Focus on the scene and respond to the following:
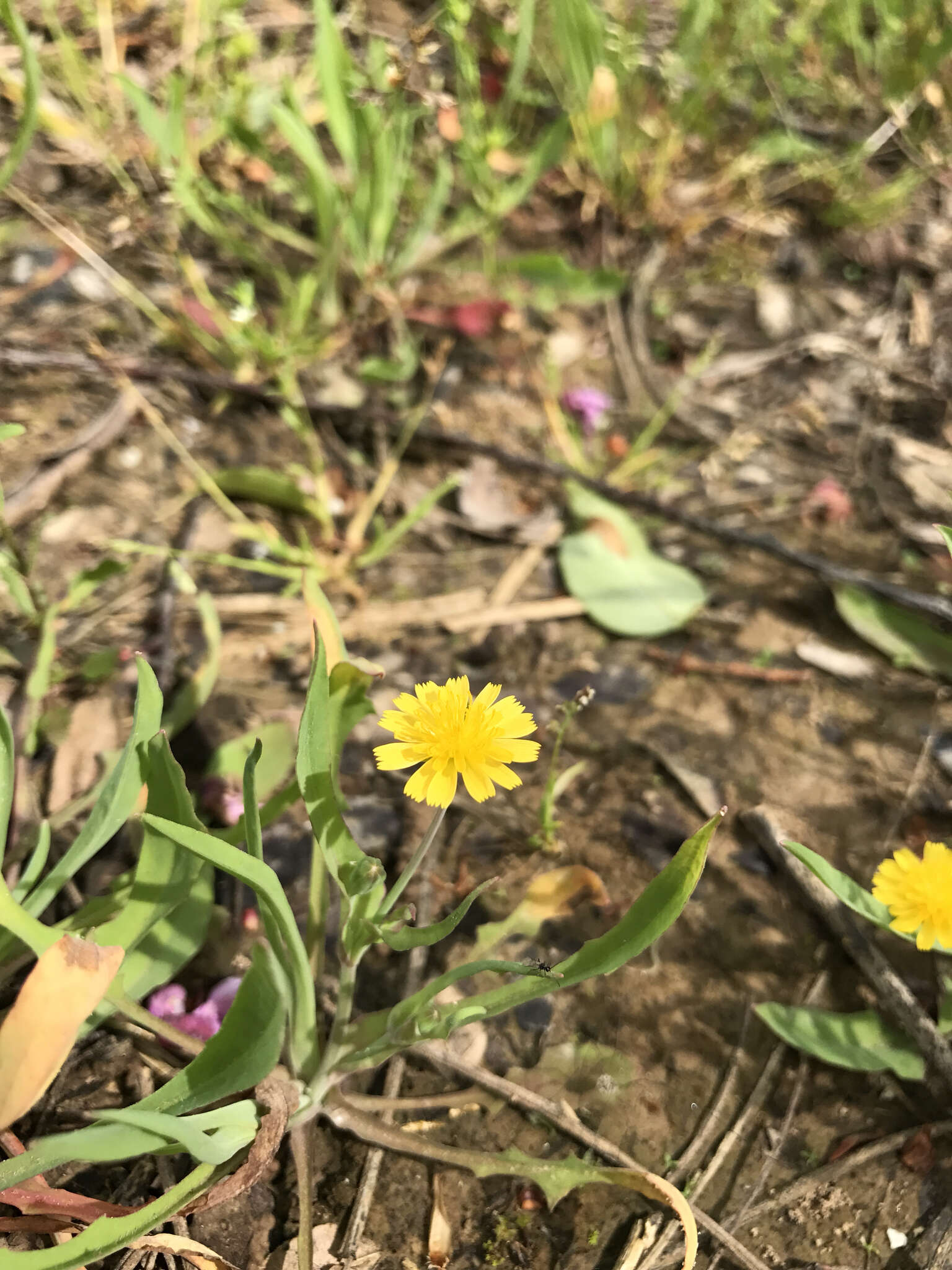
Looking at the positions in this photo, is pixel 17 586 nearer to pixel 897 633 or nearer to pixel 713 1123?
pixel 713 1123

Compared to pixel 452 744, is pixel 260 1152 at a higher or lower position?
lower

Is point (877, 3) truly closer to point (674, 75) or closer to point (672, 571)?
point (674, 75)

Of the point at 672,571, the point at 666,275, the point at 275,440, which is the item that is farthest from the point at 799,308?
the point at 275,440

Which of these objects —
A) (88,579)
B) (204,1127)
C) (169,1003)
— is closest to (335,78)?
(88,579)

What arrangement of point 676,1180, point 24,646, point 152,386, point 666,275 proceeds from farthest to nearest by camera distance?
point 666,275, point 152,386, point 24,646, point 676,1180

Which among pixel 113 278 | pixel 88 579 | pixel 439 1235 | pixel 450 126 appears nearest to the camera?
pixel 439 1235

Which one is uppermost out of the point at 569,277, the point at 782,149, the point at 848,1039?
the point at 782,149

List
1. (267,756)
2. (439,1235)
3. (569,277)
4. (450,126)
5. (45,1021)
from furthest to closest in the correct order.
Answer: (450,126) → (569,277) → (267,756) → (439,1235) → (45,1021)
